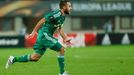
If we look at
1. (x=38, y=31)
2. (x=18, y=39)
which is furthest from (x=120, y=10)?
(x=38, y=31)

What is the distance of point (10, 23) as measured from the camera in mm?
60594

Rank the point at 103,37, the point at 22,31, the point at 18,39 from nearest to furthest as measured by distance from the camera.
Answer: the point at 18,39, the point at 103,37, the point at 22,31

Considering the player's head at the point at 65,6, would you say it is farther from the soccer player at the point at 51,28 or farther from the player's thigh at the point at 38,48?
the player's thigh at the point at 38,48

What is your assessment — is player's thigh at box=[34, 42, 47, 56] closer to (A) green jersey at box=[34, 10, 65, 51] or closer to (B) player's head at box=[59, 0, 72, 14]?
(A) green jersey at box=[34, 10, 65, 51]

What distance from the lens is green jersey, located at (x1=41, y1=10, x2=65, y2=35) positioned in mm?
14867

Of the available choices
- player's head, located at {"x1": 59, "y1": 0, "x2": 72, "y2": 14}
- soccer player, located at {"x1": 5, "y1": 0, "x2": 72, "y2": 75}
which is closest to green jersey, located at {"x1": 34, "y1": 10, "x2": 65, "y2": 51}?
soccer player, located at {"x1": 5, "y1": 0, "x2": 72, "y2": 75}

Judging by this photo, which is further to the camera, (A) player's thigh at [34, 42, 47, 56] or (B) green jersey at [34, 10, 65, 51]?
(A) player's thigh at [34, 42, 47, 56]

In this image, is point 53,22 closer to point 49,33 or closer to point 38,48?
point 49,33

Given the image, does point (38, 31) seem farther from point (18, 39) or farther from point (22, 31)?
point (22, 31)

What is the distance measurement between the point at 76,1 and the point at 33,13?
4748 mm

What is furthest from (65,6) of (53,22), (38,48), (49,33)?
(38,48)

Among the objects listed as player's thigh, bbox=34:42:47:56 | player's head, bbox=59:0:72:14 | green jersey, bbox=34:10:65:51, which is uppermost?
player's head, bbox=59:0:72:14

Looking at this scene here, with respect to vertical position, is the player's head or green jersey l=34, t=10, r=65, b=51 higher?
the player's head

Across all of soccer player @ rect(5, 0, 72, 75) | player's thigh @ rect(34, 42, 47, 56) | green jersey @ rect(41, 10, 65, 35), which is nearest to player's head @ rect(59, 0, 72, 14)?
soccer player @ rect(5, 0, 72, 75)
